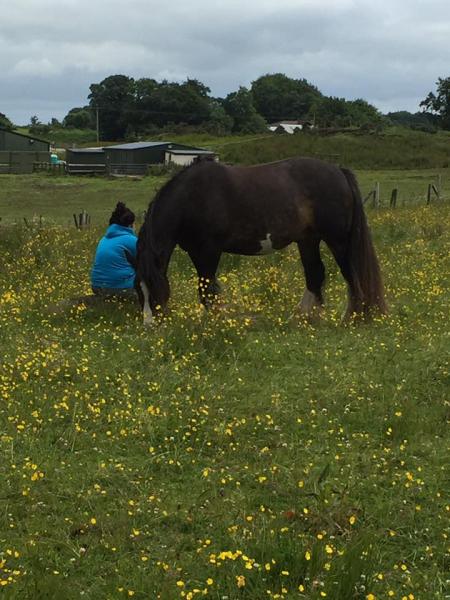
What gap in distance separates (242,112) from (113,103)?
84.8 ft

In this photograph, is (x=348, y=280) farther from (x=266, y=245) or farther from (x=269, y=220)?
(x=269, y=220)

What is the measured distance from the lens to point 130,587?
3070 millimetres

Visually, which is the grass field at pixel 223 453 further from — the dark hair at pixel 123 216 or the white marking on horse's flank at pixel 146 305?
the dark hair at pixel 123 216

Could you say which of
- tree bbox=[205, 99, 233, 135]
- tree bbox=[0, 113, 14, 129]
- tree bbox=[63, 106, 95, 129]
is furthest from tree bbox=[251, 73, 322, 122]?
tree bbox=[0, 113, 14, 129]

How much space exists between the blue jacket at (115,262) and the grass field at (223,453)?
0.39 metres


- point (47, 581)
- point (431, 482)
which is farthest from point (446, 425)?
point (47, 581)

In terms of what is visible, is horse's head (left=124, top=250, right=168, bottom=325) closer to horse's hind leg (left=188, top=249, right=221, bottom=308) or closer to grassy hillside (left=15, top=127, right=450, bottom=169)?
horse's hind leg (left=188, top=249, right=221, bottom=308)

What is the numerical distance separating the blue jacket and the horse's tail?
2.88 meters

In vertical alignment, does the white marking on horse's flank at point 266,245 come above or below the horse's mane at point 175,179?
below

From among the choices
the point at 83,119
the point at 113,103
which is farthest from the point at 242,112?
the point at 83,119

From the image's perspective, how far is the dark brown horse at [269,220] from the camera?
797 centimetres

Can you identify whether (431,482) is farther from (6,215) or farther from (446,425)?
(6,215)

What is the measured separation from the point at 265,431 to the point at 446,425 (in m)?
1.38

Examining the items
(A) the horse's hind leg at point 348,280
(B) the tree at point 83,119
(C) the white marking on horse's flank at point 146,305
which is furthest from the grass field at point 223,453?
(B) the tree at point 83,119
